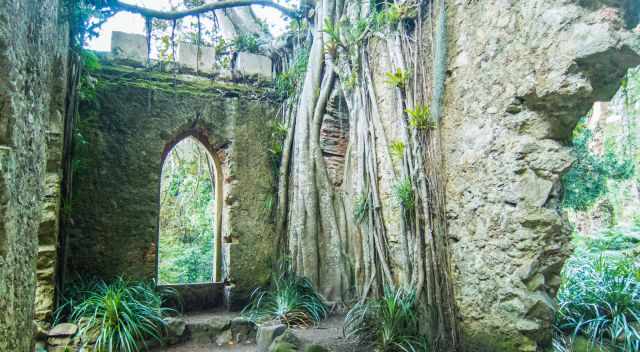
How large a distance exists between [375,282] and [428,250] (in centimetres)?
86

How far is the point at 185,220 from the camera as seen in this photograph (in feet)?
28.6

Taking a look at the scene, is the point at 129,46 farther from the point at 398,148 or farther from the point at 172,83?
the point at 398,148

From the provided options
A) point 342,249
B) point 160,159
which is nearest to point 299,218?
point 342,249

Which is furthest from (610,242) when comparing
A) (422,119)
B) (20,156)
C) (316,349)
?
(20,156)

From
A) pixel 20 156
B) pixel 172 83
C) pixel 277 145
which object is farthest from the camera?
pixel 277 145

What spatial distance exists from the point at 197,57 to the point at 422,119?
350 cm

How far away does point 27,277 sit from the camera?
154 cm

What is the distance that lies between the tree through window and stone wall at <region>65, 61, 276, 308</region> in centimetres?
283

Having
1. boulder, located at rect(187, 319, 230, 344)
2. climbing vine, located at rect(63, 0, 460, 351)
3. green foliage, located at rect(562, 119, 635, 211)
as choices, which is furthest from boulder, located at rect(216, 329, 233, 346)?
green foliage, located at rect(562, 119, 635, 211)

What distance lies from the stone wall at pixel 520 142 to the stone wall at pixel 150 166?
10.0ft

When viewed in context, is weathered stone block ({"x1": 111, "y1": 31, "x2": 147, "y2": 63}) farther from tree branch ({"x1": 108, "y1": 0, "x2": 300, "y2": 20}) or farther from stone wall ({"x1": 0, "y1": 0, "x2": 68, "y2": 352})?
stone wall ({"x1": 0, "y1": 0, "x2": 68, "y2": 352})

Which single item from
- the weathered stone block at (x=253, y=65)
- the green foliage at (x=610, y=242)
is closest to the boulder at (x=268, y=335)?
the weathered stone block at (x=253, y=65)

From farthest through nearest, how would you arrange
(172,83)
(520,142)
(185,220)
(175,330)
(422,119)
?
(185,220) < (172,83) < (175,330) < (422,119) < (520,142)

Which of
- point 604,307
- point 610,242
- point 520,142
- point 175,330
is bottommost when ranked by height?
point 175,330
